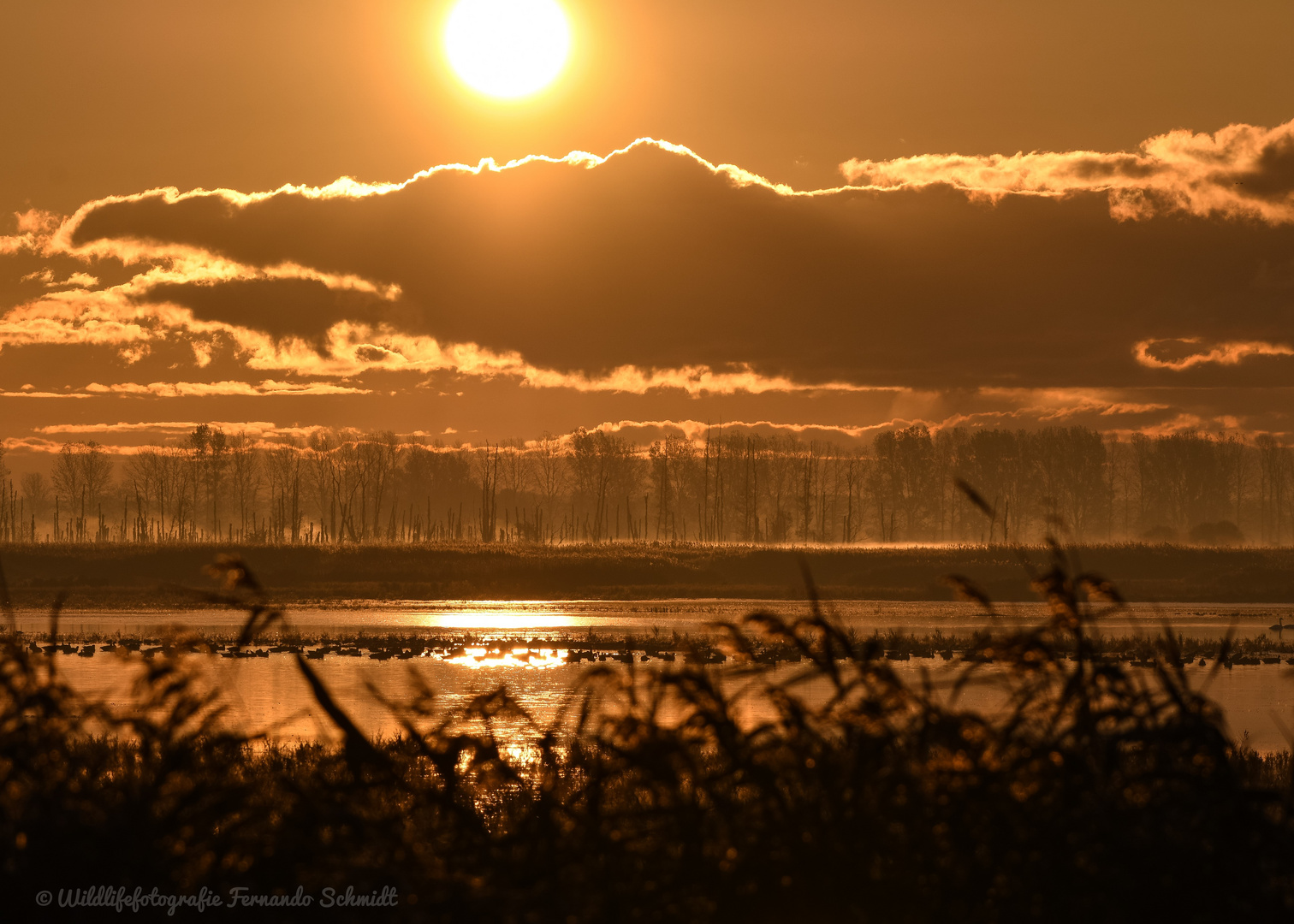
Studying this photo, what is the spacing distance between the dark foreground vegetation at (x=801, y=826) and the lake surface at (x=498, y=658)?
369 millimetres

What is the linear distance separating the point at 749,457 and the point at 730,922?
613ft

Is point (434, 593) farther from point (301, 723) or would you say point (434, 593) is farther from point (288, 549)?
point (301, 723)

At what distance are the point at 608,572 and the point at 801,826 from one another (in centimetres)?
9991

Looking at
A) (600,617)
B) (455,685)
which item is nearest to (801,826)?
(455,685)

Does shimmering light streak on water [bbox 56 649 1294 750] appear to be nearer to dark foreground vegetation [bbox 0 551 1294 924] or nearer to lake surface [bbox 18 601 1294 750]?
lake surface [bbox 18 601 1294 750]

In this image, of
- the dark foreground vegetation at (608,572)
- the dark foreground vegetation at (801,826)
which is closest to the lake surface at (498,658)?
the dark foreground vegetation at (801,826)

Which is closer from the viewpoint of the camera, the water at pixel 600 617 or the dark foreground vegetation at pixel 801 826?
the dark foreground vegetation at pixel 801 826

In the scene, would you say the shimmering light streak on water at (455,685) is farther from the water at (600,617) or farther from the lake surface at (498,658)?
the water at (600,617)

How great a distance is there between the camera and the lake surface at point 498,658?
26298 millimetres

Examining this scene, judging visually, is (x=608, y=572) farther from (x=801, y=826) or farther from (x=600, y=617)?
(x=801, y=826)

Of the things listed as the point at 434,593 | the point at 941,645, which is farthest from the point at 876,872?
the point at 434,593

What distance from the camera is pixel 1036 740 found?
5.64m

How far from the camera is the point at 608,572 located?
105 metres

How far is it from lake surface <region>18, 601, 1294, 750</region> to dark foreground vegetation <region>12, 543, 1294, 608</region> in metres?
7.51
